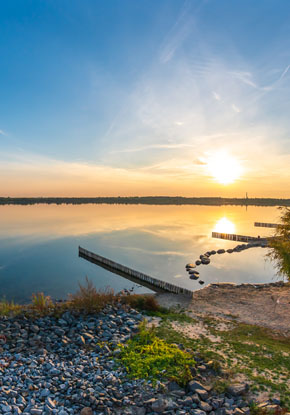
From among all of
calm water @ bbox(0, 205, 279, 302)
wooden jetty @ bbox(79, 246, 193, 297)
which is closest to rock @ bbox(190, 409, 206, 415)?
wooden jetty @ bbox(79, 246, 193, 297)

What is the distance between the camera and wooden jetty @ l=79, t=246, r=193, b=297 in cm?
2123

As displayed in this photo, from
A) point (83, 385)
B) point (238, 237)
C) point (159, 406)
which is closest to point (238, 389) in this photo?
point (159, 406)

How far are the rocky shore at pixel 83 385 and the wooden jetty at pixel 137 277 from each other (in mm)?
10302

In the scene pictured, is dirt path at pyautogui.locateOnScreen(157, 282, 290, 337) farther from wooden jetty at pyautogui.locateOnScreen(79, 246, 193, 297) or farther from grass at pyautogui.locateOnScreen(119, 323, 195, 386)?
grass at pyautogui.locateOnScreen(119, 323, 195, 386)

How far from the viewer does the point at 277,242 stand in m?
19.2

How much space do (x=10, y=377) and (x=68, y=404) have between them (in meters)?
2.29

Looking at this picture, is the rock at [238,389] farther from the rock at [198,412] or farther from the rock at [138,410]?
the rock at [138,410]

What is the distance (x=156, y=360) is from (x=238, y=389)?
109 inches

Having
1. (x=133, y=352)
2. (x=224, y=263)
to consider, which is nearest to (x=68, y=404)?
(x=133, y=352)

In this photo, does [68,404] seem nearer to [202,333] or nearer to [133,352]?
[133,352]

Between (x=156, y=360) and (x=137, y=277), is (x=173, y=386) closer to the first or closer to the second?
(x=156, y=360)

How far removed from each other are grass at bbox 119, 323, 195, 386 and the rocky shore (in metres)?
0.27

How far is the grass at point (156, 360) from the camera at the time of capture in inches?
333

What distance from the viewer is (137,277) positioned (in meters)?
26.0
